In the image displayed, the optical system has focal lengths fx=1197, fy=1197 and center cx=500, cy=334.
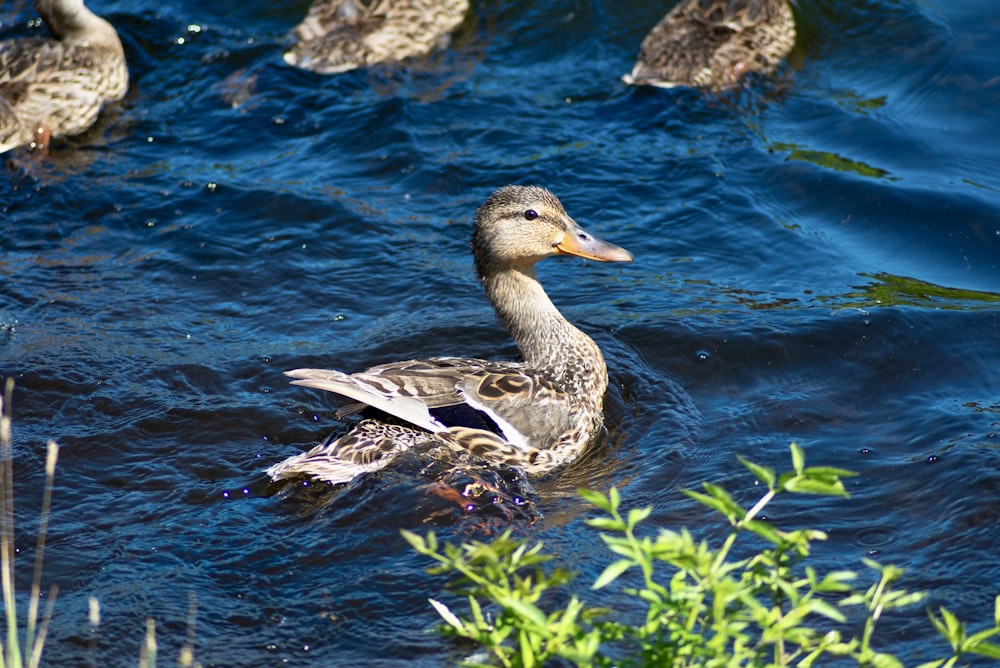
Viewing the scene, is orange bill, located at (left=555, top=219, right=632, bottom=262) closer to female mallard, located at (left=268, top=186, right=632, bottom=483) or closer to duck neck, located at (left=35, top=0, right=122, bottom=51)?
female mallard, located at (left=268, top=186, right=632, bottom=483)

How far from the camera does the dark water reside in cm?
522

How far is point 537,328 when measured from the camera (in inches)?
261

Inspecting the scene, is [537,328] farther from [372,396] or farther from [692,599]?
[692,599]

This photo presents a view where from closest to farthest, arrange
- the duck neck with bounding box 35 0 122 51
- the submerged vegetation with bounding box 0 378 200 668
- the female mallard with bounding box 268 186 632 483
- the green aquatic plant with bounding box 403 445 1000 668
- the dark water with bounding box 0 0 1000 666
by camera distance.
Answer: the green aquatic plant with bounding box 403 445 1000 668 < the submerged vegetation with bounding box 0 378 200 668 < the dark water with bounding box 0 0 1000 666 < the female mallard with bounding box 268 186 632 483 < the duck neck with bounding box 35 0 122 51

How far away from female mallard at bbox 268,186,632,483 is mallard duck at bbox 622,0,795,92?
12.3 ft

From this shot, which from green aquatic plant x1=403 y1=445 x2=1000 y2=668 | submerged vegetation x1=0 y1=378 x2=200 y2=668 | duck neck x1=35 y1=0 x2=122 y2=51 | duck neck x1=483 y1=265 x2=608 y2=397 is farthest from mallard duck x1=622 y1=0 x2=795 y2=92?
green aquatic plant x1=403 y1=445 x2=1000 y2=668

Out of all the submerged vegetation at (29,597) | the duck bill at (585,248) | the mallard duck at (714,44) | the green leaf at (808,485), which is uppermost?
the green leaf at (808,485)

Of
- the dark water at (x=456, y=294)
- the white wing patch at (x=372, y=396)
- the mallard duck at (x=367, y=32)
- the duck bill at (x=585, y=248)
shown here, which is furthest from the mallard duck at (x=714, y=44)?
the white wing patch at (x=372, y=396)

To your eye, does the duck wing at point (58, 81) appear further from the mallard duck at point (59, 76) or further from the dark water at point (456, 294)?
the dark water at point (456, 294)

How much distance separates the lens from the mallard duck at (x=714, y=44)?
988 cm

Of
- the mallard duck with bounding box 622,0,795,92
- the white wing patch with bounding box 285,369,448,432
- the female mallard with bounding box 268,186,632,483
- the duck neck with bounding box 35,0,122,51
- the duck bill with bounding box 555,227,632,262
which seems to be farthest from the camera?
the duck neck with bounding box 35,0,122,51

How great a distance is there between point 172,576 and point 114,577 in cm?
25

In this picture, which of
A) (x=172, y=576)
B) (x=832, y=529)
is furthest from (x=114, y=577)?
(x=832, y=529)

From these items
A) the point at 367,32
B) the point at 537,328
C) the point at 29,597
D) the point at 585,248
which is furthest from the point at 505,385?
the point at 367,32
